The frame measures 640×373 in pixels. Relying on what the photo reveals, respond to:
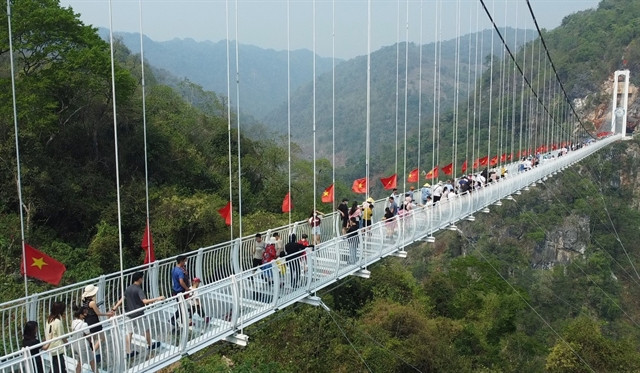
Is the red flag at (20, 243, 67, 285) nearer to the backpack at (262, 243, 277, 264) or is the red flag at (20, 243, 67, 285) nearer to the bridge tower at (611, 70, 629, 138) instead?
the backpack at (262, 243, 277, 264)

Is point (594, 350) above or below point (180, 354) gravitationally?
below

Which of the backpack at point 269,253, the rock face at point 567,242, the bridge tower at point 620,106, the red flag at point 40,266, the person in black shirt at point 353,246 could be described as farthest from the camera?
the bridge tower at point 620,106

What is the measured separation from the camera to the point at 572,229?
4888 cm

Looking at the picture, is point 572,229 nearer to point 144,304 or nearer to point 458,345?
point 458,345

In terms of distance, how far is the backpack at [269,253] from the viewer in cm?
913

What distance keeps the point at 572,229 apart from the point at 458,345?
3483 centimetres

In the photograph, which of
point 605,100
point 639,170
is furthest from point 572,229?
point 605,100

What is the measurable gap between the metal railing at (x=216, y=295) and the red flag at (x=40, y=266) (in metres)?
0.27

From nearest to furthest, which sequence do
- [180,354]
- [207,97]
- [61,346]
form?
[61,346] < [180,354] < [207,97]

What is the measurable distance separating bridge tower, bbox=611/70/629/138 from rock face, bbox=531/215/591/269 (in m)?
22.5

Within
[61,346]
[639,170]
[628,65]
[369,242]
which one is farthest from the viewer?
[628,65]

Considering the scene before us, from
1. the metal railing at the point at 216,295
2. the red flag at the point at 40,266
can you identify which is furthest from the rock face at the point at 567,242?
the red flag at the point at 40,266

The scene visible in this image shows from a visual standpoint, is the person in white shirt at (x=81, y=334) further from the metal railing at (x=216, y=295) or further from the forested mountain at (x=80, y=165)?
the forested mountain at (x=80, y=165)

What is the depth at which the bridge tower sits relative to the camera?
66375mm
